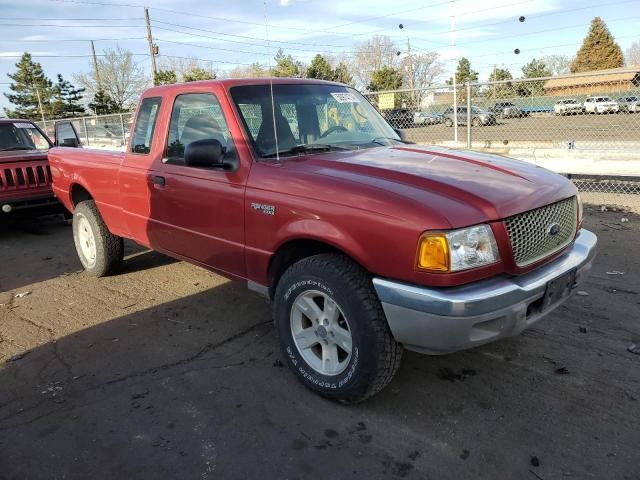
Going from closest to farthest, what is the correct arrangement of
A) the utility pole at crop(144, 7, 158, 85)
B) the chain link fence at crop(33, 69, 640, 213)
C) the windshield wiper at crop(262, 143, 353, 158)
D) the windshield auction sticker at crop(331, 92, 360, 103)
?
the windshield wiper at crop(262, 143, 353, 158), the windshield auction sticker at crop(331, 92, 360, 103), the chain link fence at crop(33, 69, 640, 213), the utility pole at crop(144, 7, 158, 85)

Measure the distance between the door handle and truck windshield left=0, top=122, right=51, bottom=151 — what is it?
18.0ft

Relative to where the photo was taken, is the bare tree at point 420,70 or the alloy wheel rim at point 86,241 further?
the bare tree at point 420,70

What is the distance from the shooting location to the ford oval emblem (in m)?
2.90

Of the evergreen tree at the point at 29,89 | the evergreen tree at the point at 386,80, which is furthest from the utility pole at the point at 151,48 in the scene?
the evergreen tree at the point at 29,89

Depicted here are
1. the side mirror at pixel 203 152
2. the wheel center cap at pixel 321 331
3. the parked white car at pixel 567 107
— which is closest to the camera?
the wheel center cap at pixel 321 331

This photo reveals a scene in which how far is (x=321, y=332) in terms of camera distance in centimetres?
302

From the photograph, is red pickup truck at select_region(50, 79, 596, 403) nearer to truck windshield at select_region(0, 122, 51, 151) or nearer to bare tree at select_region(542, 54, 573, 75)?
truck windshield at select_region(0, 122, 51, 151)

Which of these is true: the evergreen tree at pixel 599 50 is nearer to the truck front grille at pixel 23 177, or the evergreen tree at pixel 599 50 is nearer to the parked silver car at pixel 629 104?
the parked silver car at pixel 629 104

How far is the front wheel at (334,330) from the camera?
2.69 metres

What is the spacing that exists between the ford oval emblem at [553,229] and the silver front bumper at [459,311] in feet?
1.12

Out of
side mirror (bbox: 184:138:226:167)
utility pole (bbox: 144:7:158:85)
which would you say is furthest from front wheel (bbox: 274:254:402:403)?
utility pole (bbox: 144:7:158:85)

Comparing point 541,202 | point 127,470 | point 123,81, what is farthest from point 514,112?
point 123,81

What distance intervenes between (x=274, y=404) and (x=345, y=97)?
255 cm

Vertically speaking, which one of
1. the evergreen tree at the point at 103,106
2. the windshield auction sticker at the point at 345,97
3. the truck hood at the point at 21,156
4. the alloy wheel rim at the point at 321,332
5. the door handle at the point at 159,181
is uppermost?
the evergreen tree at the point at 103,106
